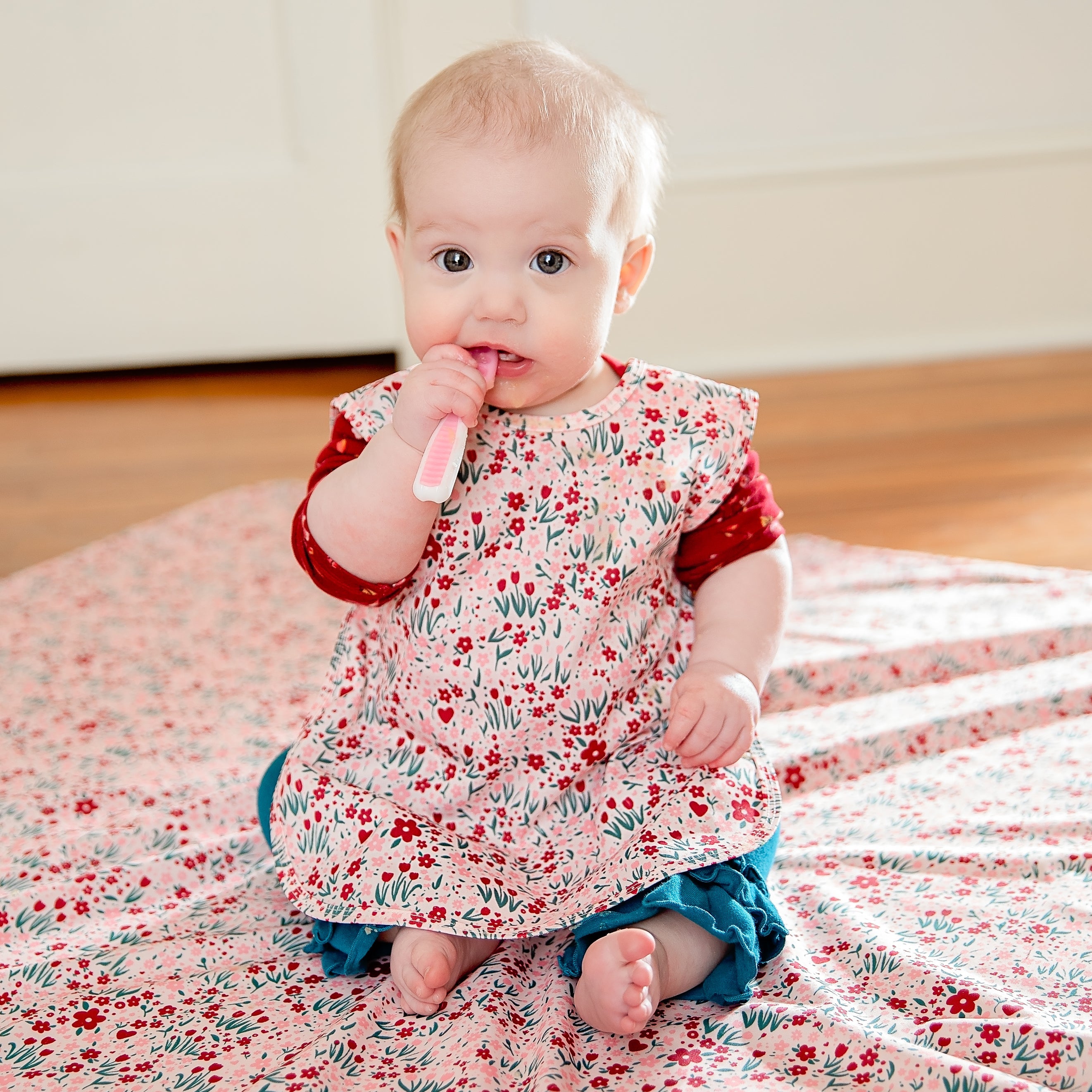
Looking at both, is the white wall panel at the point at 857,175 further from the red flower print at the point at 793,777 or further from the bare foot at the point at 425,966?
the bare foot at the point at 425,966

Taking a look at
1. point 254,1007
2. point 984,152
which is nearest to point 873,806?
point 254,1007

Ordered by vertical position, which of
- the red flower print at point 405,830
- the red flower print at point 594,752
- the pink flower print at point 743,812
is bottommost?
the red flower print at point 405,830

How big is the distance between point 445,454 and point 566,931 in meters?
0.31

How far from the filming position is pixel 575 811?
75 centimetres

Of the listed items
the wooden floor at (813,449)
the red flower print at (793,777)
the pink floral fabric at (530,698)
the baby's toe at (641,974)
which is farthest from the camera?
the wooden floor at (813,449)

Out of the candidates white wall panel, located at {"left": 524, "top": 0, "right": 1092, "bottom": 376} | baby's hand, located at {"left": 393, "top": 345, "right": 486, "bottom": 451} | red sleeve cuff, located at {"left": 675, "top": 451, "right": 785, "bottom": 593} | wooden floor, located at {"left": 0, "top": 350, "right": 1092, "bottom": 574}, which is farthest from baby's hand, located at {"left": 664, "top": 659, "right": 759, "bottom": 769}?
white wall panel, located at {"left": 524, "top": 0, "right": 1092, "bottom": 376}

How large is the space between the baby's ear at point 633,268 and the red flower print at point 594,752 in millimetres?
270

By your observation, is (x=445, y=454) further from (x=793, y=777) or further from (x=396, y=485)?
(x=793, y=777)

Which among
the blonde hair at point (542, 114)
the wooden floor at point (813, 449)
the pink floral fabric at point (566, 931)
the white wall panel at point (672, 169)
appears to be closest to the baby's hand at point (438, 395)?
the blonde hair at point (542, 114)

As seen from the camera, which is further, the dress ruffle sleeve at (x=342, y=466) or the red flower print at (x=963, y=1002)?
the dress ruffle sleeve at (x=342, y=466)

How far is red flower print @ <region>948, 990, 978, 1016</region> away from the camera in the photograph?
642 mm

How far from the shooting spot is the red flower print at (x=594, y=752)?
0.75 metres

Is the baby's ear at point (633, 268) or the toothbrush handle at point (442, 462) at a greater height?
the baby's ear at point (633, 268)

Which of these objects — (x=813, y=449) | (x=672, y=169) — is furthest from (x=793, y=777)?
(x=672, y=169)
